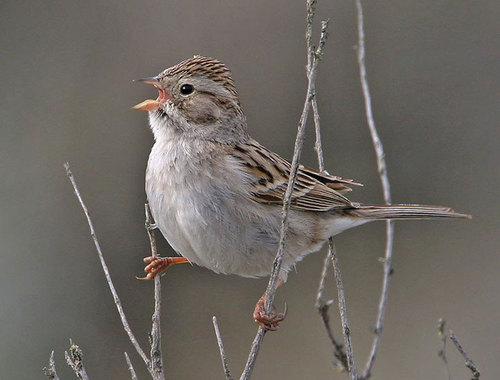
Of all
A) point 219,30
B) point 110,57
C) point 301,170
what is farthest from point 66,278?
point 301,170

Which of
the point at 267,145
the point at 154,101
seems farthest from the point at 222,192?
the point at 267,145

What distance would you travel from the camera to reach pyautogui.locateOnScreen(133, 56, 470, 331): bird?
15.4 feet

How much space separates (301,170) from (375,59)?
4.81m

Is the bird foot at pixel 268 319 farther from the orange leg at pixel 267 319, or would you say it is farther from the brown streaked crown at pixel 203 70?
the brown streaked crown at pixel 203 70

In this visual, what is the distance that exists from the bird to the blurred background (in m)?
2.79

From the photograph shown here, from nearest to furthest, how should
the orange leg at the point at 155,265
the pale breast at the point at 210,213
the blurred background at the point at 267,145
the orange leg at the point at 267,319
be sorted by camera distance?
the orange leg at the point at 267,319, the pale breast at the point at 210,213, the orange leg at the point at 155,265, the blurred background at the point at 267,145

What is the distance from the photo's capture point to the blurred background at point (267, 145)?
8281mm

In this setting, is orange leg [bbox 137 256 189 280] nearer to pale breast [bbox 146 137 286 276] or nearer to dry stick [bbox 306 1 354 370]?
pale breast [bbox 146 137 286 276]

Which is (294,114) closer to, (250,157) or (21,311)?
(21,311)

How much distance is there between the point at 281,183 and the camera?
5.00 m

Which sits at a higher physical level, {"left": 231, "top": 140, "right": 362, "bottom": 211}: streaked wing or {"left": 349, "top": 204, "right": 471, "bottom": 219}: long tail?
{"left": 231, "top": 140, "right": 362, "bottom": 211}: streaked wing

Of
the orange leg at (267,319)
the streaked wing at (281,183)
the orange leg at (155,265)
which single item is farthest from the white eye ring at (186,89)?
the orange leg at (267,319)

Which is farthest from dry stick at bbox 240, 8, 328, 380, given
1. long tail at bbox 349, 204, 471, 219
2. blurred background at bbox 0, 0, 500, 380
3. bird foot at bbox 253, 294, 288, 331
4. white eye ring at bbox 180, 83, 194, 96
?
blurred background at bbox 0, 0, 500, 380

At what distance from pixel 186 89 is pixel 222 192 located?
66cm
